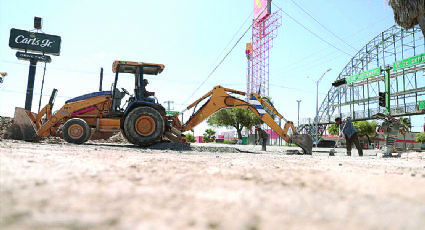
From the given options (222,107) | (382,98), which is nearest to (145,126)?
(222,107)

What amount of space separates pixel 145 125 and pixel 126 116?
773 mm

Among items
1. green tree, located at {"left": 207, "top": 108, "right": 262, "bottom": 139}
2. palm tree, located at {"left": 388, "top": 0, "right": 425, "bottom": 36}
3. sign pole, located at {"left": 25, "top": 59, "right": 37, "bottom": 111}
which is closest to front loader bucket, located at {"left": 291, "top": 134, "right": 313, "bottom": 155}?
palm tree, located at {"left": 388, "top": 0, "right": 425, "bottom": 36}

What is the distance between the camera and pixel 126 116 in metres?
9.61

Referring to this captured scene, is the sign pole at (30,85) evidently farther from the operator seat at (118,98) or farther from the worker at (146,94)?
the worker at (146,94)

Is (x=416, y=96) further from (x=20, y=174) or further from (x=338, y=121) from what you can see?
(x=20, y=174)

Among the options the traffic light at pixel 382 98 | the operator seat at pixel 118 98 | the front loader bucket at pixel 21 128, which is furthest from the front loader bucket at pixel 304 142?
the front loader bucket at pixel 21 128

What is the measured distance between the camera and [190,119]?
10781 millimetres

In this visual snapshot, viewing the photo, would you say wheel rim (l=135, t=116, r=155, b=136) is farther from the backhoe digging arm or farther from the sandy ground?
the sandy ground

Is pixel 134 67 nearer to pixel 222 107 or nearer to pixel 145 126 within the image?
pixel 145 126

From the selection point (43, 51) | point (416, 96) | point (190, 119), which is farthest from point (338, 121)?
point (416, 96)

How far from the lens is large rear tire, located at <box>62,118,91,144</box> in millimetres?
9453

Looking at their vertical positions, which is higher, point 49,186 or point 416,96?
point 416,96

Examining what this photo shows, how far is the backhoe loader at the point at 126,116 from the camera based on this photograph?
31.0 feet

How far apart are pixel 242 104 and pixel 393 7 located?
20.3ft
